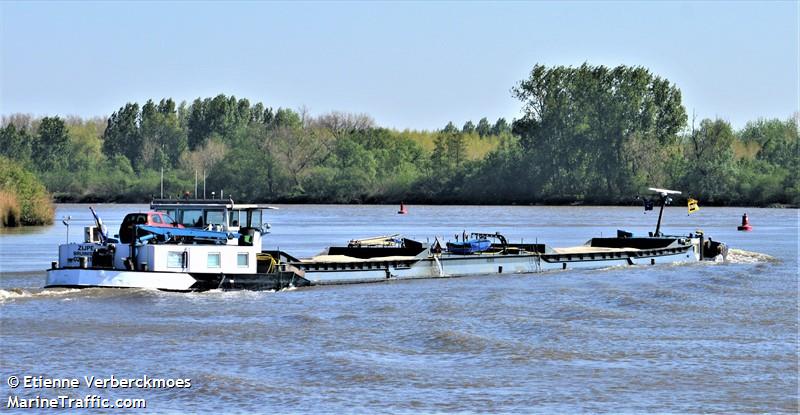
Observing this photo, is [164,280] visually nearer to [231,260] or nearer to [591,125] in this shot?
[231,260]

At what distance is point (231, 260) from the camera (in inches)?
1590

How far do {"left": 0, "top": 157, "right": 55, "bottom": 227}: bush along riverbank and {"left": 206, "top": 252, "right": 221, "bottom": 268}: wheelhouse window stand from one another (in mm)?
40582

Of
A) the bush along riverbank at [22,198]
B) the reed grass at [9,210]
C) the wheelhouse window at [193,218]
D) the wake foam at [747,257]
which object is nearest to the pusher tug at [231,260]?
the wheelhouse window at [193,218]

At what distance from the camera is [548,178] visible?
157875 mm

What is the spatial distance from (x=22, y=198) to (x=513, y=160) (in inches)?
3547

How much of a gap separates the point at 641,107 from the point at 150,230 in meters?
117

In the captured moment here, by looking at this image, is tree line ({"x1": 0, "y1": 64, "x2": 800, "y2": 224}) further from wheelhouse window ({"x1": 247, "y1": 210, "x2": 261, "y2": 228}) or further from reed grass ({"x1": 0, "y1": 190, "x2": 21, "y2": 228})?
wheelhouse window ({"x1": 247, "y1": 210, "x2": 261, "y2": 228})

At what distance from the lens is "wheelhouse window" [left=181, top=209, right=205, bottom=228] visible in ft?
138

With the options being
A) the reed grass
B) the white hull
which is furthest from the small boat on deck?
the reed grass

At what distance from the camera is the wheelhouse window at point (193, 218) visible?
41969 millimetres

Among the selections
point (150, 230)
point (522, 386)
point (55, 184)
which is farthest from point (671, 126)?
point (522, 386)

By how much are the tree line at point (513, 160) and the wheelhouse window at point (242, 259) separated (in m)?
110

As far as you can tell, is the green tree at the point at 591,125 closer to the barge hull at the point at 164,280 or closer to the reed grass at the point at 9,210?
the reed grass at the point at 9,210

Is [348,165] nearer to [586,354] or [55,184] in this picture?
[55,184]
